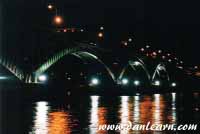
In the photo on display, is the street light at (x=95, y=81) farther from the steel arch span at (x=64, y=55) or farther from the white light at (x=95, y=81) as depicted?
the steel arch span at (x=64, y=55)

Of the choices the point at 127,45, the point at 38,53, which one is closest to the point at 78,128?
the point at 38,53

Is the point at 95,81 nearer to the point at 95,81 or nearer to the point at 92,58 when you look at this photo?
the point at 95,81

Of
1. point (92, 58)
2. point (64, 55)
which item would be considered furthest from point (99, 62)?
point (64, 55)

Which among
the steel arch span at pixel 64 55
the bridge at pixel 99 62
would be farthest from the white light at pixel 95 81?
the steel arch span at pixel 64 55

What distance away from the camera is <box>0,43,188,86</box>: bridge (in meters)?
79.9

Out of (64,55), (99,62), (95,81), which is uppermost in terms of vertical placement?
(99,62)

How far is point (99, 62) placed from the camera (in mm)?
120062

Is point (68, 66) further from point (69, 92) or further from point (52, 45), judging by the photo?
point (69, 92)

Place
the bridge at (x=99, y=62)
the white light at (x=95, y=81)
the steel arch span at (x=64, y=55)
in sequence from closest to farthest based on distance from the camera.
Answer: the bridge at (x=99, y=62) < the steel arch span at (x=64, y=55) < the white light at (x=95, y=81)

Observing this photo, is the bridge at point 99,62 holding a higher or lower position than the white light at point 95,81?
higher

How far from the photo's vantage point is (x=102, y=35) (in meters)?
148

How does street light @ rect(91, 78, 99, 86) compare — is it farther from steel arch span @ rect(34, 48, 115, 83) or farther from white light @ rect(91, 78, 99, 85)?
steel arch span @ rect(34, 48, 115, 83)

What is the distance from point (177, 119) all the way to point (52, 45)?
187 feet

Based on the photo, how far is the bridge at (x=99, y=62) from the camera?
3145 inches
